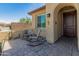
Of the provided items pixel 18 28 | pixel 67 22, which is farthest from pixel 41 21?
pixel 18 28

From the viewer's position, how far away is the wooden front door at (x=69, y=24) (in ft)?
34.7

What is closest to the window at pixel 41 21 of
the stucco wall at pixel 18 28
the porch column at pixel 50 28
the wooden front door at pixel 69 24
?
the stucco wall at pixel 18 28

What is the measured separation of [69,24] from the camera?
10875 millimetres

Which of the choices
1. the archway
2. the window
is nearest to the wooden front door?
the archway

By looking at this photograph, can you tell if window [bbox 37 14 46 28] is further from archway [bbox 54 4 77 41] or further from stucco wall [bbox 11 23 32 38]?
archway [bbox 54 4 77 41]

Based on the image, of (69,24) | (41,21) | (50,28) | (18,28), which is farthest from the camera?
(18,28)

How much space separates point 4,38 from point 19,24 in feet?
8.72

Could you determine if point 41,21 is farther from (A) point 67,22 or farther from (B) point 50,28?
(B) point 50,28

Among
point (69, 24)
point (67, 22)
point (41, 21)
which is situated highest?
point (41, 21)

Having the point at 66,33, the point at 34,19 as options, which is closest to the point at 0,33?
the point at 34,19

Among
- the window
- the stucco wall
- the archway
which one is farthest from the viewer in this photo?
the stucco wall

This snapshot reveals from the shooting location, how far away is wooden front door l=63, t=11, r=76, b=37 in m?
10.6

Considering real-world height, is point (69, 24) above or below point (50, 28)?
above

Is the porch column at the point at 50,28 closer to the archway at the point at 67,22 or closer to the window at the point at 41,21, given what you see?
the archway at the point at 67,22
